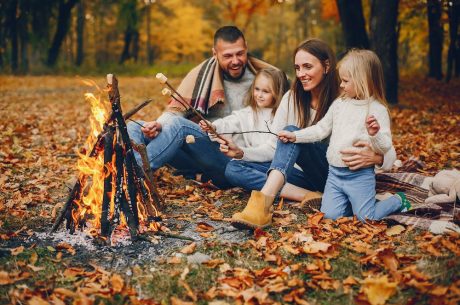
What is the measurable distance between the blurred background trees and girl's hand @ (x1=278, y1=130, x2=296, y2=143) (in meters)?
5.95

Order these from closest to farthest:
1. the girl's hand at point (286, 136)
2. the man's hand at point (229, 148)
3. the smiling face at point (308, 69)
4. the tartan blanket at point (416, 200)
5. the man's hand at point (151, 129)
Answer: the tartan blanket at point (416, 200) < the girl's hand at point (286, 136) < the smiling face at point (308, 69) < the man's hand at point (229, 148) < the man's hand at point (151, 129)

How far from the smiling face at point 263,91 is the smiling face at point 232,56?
0.51 m

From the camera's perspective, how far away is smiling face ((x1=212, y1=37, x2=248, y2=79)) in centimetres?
492

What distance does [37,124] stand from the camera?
8.91 meters

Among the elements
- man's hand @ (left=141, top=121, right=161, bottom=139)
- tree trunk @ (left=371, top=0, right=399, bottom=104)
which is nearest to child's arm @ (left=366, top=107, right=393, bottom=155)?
man's hand @ (left=141, top=121, right=161, bottom=139)

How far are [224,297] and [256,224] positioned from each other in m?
0.94

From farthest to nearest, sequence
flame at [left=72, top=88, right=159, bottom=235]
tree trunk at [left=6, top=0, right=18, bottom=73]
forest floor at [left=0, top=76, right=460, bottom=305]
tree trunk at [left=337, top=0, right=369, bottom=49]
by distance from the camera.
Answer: tree trunk at [left=6, top=0, right=18, bottom=73]
tree trunk at [left=337, top=0, right=369, bottom=49]
flame at [left=72, top=88, right=159, bottom=235]
forest floor at [left=0, top=76, right=460, bottom=305]

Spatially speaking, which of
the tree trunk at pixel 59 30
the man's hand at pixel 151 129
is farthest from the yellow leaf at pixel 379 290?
the tree trunk at pixel 59 30

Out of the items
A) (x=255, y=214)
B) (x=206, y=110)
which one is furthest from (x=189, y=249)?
(x=206, y=110)

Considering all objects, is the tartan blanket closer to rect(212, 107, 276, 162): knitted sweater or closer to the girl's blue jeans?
the girl's blue jeans

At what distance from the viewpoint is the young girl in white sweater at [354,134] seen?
3752 millimetres

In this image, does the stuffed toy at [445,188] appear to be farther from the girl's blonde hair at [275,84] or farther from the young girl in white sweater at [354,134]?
the girl's blonde hair at [275,84]

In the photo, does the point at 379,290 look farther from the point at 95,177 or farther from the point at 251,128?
the point at 251,128

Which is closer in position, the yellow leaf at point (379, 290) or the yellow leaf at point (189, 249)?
the yellow leaf at point (379, 290)
